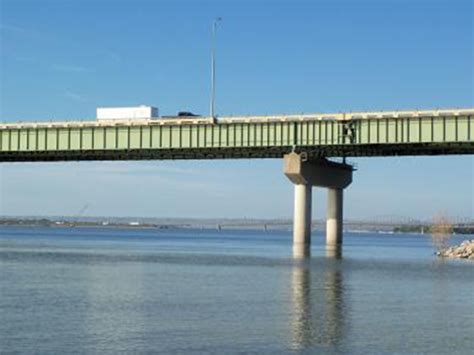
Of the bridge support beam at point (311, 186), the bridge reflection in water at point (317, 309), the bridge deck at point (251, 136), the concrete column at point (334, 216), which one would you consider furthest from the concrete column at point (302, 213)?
the bridge reflection in water at point (317, 309)

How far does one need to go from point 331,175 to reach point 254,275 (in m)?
67.1

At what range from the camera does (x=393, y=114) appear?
108 metres

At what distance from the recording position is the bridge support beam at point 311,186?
118125 millimetres

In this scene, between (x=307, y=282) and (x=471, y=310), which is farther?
(x=307, y=282)

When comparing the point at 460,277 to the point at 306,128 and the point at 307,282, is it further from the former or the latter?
the point at 306,128

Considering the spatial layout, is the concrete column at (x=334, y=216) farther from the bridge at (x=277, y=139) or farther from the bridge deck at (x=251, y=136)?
the bridge deck at (x=251, y=136)

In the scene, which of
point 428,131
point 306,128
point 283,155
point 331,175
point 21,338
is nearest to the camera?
point 21,338

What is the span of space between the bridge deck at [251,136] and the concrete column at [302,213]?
192 inches

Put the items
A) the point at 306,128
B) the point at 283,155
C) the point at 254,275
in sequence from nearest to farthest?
the point at 254,275, the point at 306,128, the point at 283,155

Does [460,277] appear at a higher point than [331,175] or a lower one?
lower

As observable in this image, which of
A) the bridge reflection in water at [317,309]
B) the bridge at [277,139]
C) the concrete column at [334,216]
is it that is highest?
the bridge at [277,139]

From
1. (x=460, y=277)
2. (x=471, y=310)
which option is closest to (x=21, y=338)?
(x=471, y=310)

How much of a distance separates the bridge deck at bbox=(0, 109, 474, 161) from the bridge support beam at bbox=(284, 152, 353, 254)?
2.17m

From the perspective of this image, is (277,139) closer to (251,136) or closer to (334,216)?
(251,136)
